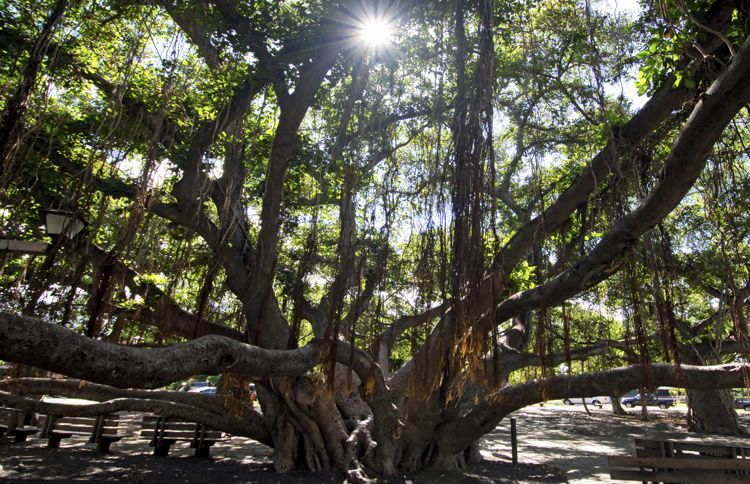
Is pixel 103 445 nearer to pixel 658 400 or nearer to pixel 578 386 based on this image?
pixel 578 386

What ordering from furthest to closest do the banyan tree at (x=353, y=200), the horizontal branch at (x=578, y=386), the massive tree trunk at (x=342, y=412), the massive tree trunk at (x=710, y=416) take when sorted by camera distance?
the massive tree trunk at (x=710, y=416)
the massive tree trunk at (x=342, y=412)
the horizontal branch at (x=578, y=386)
the banyan tree at (x=353, y=200)

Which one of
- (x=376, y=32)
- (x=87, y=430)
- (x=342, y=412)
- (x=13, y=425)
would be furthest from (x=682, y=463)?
(x=13, y=425)

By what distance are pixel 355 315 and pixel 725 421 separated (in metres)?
12.8

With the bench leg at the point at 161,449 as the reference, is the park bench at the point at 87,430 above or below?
above

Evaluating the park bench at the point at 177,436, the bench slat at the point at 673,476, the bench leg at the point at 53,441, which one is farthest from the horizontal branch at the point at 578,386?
the bench leg at the point at 53,441

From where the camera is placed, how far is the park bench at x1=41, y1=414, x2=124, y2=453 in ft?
21.9

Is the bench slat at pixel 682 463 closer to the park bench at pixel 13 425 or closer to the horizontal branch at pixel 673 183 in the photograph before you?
the horizontal branch at pixel 673 183

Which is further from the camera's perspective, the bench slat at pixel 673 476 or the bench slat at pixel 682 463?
the bench slat at pixel 673 476

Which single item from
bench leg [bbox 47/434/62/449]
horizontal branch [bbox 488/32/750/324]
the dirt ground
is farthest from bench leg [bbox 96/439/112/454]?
horizontal branch [bbox 488/32/750/324]

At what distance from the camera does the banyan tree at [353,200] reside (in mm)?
2604

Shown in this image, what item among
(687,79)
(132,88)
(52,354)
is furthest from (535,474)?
(132,88)

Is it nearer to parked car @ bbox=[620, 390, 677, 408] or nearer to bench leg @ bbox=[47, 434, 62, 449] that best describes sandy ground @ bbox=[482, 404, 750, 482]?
bench leg @ bbox=[47, 434, 62, 449]

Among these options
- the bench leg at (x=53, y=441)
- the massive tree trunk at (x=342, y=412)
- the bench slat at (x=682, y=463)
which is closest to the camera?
the bench slat at (x=682, y=463)

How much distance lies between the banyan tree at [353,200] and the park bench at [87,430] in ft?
4.37
